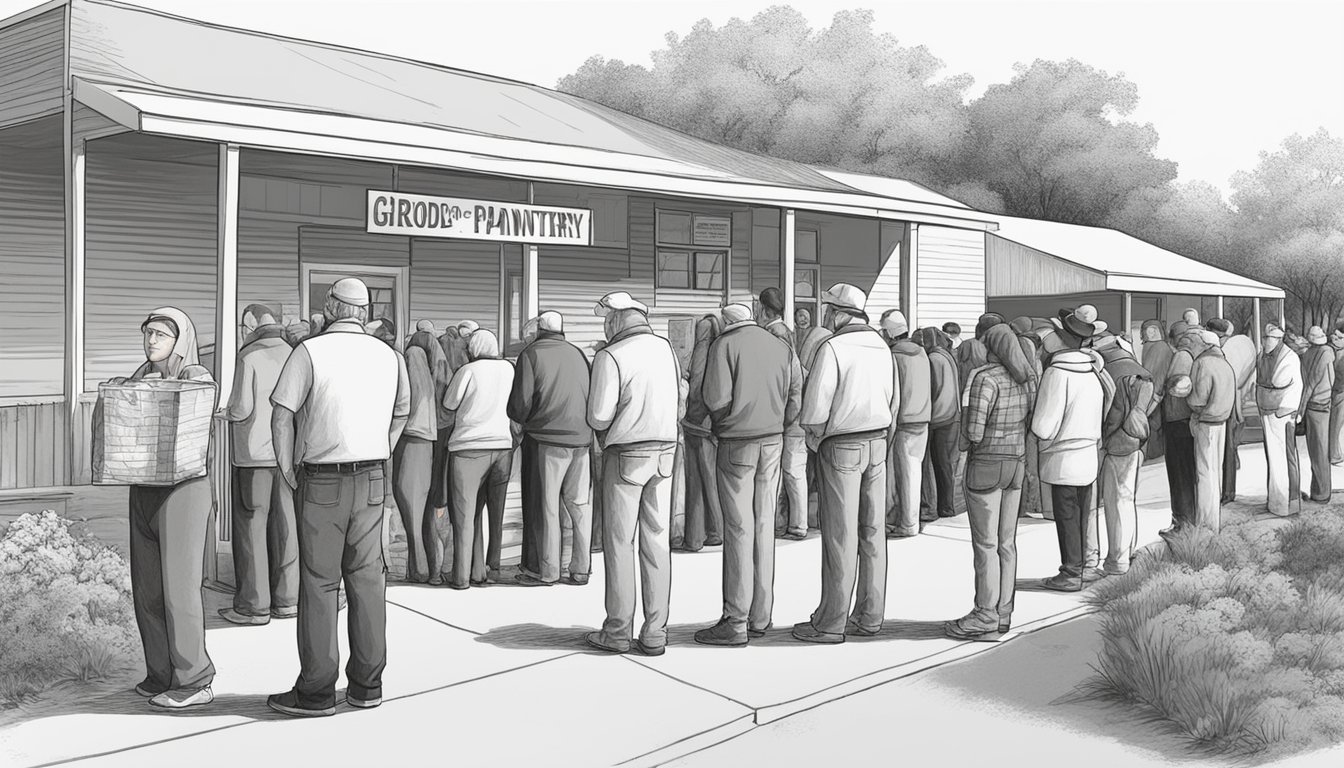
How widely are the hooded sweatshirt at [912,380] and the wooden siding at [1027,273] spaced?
14838mm

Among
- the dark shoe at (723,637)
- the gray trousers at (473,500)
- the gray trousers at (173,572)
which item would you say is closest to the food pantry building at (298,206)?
the gray trousers at (473,500)

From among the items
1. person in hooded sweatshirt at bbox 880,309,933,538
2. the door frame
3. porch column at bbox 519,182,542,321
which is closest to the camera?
person in hooded sweatshirt at bbox 880,309,933,538

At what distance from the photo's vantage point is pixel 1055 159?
202 feet

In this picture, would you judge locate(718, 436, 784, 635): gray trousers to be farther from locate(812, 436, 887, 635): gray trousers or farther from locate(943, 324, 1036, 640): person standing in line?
locate(943, 324, 1036, 640): person standing in line

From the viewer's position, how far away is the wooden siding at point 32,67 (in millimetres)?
9891

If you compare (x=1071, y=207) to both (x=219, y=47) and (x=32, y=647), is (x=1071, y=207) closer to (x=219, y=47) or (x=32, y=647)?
(x=219, y=47)

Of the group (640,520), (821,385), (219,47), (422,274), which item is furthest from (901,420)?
(219,47)

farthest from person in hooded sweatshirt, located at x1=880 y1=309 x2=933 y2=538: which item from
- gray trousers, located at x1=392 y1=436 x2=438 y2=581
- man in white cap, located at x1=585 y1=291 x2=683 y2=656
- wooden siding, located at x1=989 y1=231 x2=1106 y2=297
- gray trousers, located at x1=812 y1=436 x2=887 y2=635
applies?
wooden siding, located at x1=989 y1=231 x2=1106 y2=297

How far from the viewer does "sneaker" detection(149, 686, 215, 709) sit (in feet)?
17.8

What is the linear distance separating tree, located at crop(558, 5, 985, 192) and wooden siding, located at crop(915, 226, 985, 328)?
39.3m

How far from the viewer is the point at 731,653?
6.50m

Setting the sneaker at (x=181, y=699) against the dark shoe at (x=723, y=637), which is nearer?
the sneaker at (x=181, y=699)

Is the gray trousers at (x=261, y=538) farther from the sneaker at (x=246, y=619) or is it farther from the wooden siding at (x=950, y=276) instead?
the wooden siding at (x=950, y=276)

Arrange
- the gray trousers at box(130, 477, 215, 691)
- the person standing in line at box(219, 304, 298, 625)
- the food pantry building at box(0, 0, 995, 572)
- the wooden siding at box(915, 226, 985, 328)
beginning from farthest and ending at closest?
the wooden siding at box(915, 226, 985, 328)
the food pantry building at box(0, 0, 995, 572)
the person standing in line at box(219, 304, 298, 625)
the gray trousers at box(130, 477, 215, 691)
